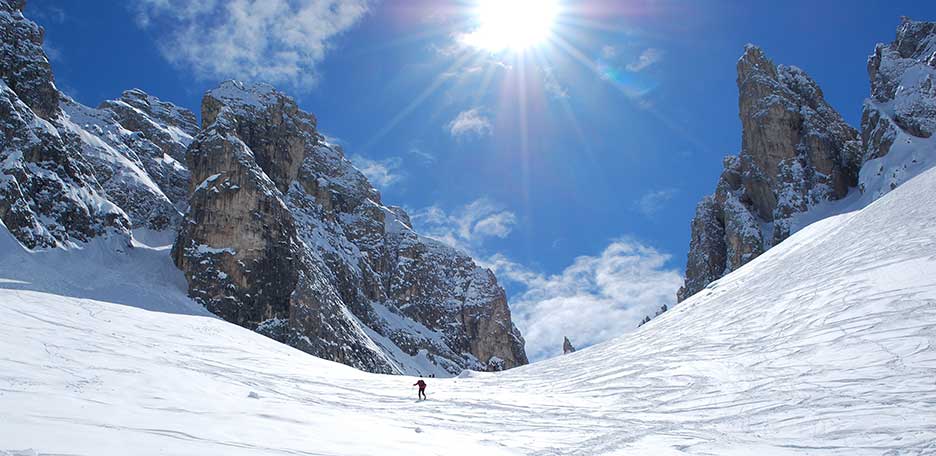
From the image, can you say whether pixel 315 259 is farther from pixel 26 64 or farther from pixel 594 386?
pixel 594 386

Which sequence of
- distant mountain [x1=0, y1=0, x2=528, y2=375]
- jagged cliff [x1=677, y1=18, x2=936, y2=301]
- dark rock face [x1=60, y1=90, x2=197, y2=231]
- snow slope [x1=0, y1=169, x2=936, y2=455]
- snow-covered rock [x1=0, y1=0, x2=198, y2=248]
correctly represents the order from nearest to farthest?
snow slope [x1=0, y1=169, x2=936, y2=455], snow-covered rock [x1=0, y1=0, x2=198, y2=248], distant mountain [x1=0, y1=0, x2=528, y2=375], jagged cliff [x1=677, y1=18, x2=936, y2=301], dark rock face [x1=60, y1=90, x2=197, y2=231]

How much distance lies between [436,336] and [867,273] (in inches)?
4659

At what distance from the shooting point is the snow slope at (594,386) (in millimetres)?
10594

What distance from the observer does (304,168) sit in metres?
132

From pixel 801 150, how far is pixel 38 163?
10871cm

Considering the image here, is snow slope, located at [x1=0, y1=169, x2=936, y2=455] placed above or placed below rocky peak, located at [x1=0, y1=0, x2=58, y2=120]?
below

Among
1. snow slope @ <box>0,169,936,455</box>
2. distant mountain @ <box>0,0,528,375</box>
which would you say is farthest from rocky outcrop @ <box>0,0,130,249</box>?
snow slope @ <box>0,169,936,455</box>

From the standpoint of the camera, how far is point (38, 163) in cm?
6956

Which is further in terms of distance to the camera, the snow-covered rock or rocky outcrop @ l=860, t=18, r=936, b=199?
rocky outcrop @ l=860, t=18, r=936, b=199

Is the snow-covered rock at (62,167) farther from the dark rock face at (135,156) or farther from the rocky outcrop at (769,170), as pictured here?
the rocky outcrop at (769,170)

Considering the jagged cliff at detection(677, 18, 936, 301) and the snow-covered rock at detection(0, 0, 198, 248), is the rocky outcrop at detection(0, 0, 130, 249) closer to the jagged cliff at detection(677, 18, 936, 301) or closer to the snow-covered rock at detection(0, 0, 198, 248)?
the snow-covered rock at detection(0, 0, 198, 248)

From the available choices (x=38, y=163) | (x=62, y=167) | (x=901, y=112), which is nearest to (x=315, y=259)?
(x=62, y=167)

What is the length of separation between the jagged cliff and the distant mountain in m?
57.6

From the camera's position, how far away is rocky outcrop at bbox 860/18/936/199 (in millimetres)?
74688
